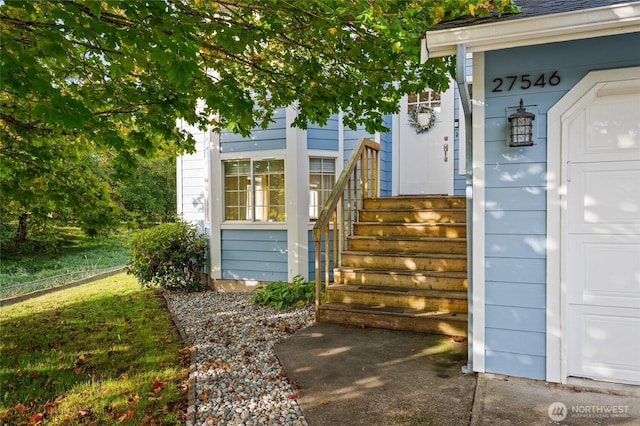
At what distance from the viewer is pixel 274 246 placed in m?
6.76

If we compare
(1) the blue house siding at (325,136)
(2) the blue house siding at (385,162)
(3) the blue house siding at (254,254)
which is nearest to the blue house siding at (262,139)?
(1) the blue house siding at (325,136)

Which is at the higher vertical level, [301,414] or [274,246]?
[274,246]

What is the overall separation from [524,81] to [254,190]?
4923 mm

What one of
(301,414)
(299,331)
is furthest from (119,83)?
(301,414)

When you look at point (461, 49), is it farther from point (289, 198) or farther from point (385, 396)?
point (289, 198)

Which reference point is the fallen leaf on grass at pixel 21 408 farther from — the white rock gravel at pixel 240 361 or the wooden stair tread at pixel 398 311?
the wooden stair tread at pixel 398 311

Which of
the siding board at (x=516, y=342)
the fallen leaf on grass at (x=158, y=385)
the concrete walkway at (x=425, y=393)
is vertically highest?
the siding board at (x=516, y=342)

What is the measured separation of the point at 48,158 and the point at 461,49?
3791 mm

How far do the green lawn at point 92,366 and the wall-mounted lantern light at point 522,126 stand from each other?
3021 millimetres

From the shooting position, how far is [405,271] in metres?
4.60

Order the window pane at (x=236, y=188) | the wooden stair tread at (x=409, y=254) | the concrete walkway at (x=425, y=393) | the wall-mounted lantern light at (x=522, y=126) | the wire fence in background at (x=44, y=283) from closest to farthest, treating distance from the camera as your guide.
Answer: the concrete walkway at (x=425, y=393)
the wall-mounted lantern light at (x=522, y=126)
the wooden stair tread at (x=409, y=254)
the window pane at (x=236, y=188)
the wire fence in background at (x=44, y=283)

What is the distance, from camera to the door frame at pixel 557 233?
279 cm

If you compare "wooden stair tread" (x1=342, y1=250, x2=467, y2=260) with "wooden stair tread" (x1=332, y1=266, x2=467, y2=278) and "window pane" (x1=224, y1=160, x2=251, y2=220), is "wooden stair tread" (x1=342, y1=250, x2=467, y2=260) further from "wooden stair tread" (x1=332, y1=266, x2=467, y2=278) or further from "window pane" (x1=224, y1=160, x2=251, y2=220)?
"window pane" (x1=224, y1=160, x2=251, y2=220)

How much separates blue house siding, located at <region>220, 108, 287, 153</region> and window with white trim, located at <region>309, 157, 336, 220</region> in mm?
643
